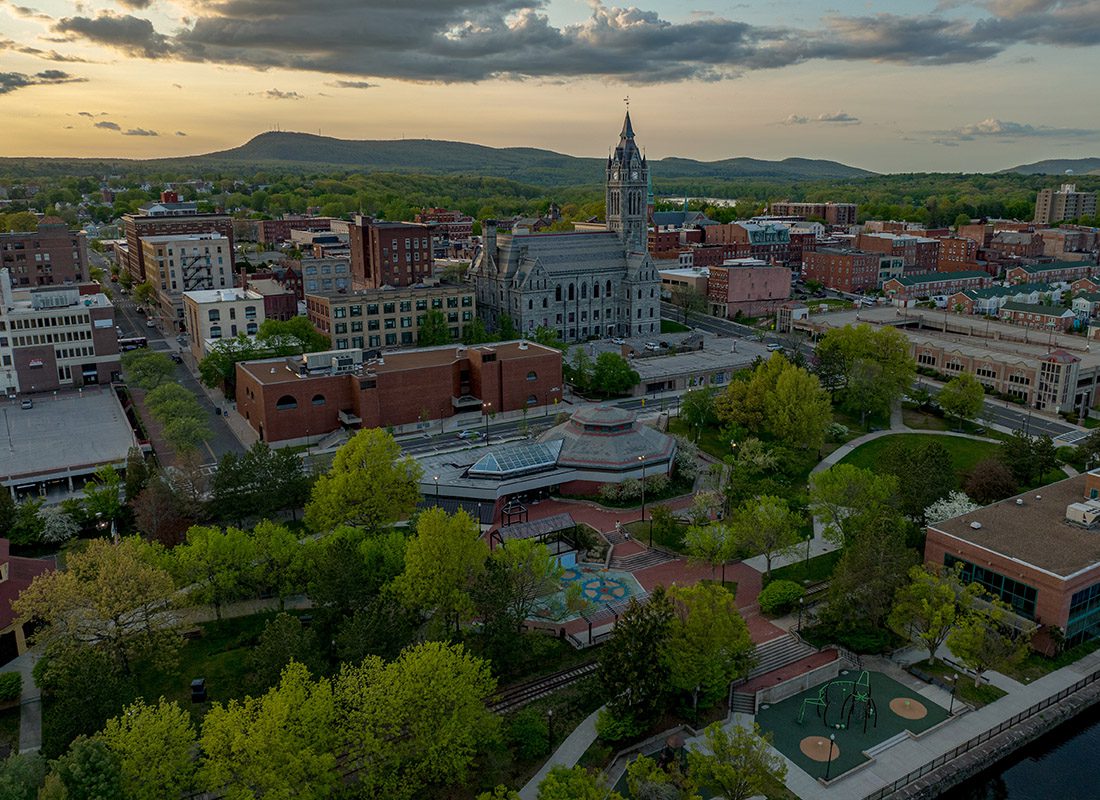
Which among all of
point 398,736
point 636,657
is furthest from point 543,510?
point 398,736

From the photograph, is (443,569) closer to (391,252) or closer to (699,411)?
(699,411)

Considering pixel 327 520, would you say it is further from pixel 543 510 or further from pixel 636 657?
pixel 636 657

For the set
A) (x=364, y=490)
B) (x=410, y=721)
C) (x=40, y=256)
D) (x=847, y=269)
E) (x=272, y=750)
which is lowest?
(x=410, y=721)

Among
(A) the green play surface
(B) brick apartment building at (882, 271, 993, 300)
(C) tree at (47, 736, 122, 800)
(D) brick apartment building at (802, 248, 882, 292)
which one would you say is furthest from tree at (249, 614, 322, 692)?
(D) brick apartment building at (802, 248, 882, 292)

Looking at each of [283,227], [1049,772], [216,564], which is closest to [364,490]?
[216,564]

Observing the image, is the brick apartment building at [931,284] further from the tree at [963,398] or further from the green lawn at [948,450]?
the green lawn at [948,450]

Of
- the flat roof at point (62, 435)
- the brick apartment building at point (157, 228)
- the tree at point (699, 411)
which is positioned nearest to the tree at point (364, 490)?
the flat roof at point (62, 435)

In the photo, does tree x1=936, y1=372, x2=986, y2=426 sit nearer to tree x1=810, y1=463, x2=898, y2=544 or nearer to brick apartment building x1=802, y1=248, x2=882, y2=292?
tree x1=810, y1=463, x2=898, y2=544
